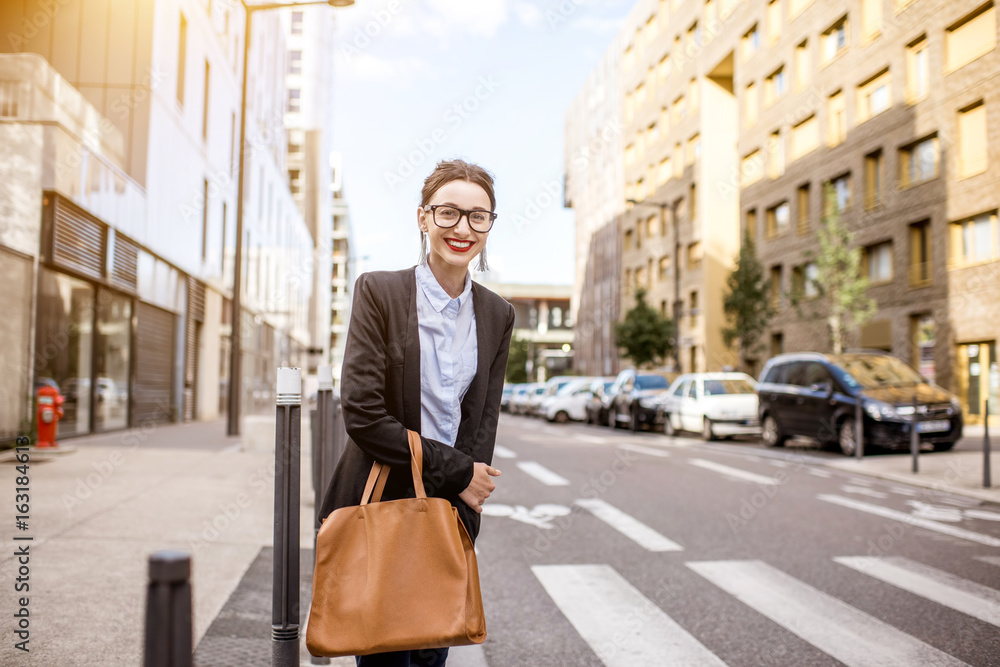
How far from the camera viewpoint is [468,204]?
232 cm

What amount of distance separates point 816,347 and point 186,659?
31.6 m

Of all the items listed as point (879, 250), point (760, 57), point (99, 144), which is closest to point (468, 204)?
point (99, 144)

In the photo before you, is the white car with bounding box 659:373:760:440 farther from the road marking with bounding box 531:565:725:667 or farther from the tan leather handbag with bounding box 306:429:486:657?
the tan leather handbag with bounding box 306:429:486:657

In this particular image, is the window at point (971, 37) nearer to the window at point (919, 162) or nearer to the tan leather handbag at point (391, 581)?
the window at point (919, 162)

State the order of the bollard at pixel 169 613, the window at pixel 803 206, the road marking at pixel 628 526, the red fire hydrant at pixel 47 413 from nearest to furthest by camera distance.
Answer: the bollard at pixel 169 613 < the road marking at pixel 628 526 < the red fire hydrant at pixel 47 413 < the window at pixel 803 206

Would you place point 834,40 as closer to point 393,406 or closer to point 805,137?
point 805,137

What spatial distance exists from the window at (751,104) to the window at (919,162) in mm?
11094

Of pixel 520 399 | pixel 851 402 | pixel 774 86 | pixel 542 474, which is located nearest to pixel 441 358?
pixel 542 474

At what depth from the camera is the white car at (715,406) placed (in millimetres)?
18906

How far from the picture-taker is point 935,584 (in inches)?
207

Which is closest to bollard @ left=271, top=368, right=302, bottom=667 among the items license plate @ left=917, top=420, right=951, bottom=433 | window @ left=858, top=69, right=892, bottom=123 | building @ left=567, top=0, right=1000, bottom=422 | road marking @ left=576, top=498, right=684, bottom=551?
road marking @ left=576, top=498, right=684, bottom=551

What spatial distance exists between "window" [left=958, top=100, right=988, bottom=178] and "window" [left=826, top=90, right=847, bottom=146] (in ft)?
19.7

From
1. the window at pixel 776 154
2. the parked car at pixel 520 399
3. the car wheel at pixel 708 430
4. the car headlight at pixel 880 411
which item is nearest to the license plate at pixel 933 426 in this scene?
the car headlight at pixel 880 411

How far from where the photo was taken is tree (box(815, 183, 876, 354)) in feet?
69.9
